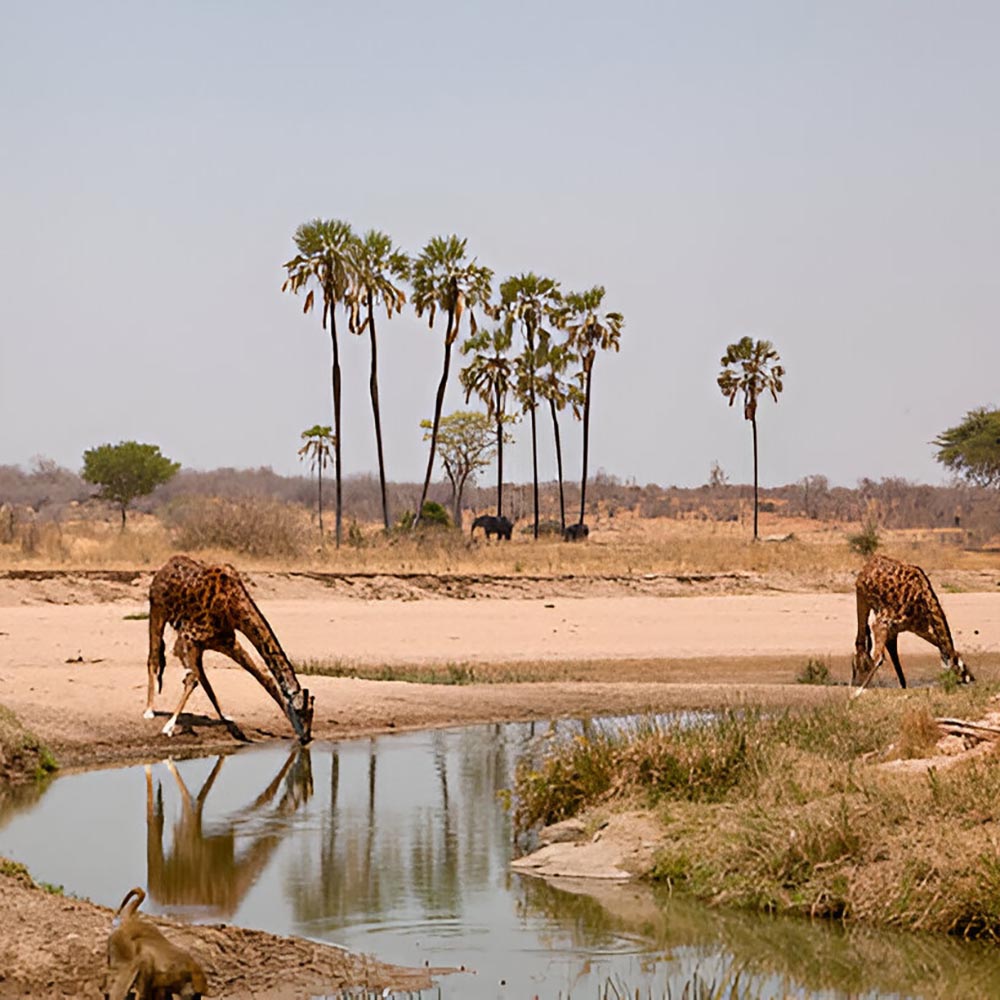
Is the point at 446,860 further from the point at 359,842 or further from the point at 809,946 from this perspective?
the point at 809,946

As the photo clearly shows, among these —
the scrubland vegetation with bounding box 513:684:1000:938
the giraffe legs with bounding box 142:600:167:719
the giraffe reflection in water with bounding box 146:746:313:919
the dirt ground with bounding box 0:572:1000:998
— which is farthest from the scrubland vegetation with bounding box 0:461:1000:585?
the scrubland vegetation with bounding box 513:684:1000:938

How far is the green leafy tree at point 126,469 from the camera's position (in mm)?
71938

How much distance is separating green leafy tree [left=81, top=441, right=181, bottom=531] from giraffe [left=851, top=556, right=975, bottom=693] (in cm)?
5416

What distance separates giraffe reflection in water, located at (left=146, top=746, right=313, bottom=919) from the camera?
39.2ft

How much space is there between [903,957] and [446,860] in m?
3.97

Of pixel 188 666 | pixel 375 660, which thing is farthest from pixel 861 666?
pixel 188 666

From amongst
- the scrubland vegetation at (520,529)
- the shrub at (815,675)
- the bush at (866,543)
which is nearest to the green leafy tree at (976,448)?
the scrubland vegetation at (520,529)

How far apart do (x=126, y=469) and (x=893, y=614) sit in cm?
5487

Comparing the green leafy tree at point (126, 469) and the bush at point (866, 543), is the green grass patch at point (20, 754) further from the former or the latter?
the green leafy tree at point (126, 469)

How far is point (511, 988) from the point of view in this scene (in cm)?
962

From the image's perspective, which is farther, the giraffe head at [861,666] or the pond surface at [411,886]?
the giraffe head at [861,666]

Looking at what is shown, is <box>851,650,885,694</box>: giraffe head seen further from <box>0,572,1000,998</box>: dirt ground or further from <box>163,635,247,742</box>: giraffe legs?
<box>163,635,247,742</box>: giraffe legs

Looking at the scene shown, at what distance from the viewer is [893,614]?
69.2 feet

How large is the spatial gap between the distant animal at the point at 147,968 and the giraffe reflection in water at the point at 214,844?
2.99 m
